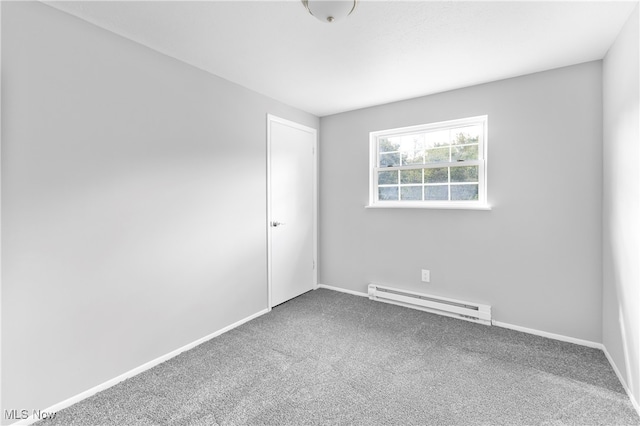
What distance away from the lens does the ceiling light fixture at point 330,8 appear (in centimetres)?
151

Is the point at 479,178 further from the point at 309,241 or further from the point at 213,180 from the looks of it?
the point at 213,180

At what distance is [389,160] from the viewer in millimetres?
3584

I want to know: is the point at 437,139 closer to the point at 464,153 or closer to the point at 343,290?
the point at 464,153

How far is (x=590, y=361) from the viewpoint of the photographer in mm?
2203

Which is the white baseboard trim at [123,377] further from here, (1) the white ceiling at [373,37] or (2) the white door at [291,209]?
(1) the white ceiling at [373,37]

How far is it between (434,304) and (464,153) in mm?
1625

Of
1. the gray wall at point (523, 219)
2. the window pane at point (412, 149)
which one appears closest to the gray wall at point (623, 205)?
the gray wall at point (523, 219)

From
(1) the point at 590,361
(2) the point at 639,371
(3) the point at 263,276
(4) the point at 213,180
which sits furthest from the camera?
(3) the point at 263,276

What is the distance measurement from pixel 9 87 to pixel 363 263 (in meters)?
3.33

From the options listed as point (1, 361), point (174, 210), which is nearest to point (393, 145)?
point (174, 210)

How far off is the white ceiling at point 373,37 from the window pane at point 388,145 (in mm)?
819

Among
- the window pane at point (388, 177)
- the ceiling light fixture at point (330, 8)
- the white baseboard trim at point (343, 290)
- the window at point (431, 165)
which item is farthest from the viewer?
the white baseboard trim at point (343, 290)

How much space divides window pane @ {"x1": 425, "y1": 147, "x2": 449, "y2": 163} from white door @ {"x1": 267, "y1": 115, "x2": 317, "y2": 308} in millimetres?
1436

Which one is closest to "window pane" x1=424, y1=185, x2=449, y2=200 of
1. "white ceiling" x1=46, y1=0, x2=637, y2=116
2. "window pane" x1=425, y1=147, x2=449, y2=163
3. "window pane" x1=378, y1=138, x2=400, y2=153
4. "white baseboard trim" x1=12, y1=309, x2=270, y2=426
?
"window pane" x1=425, y1=147, x2=449, y2=163
